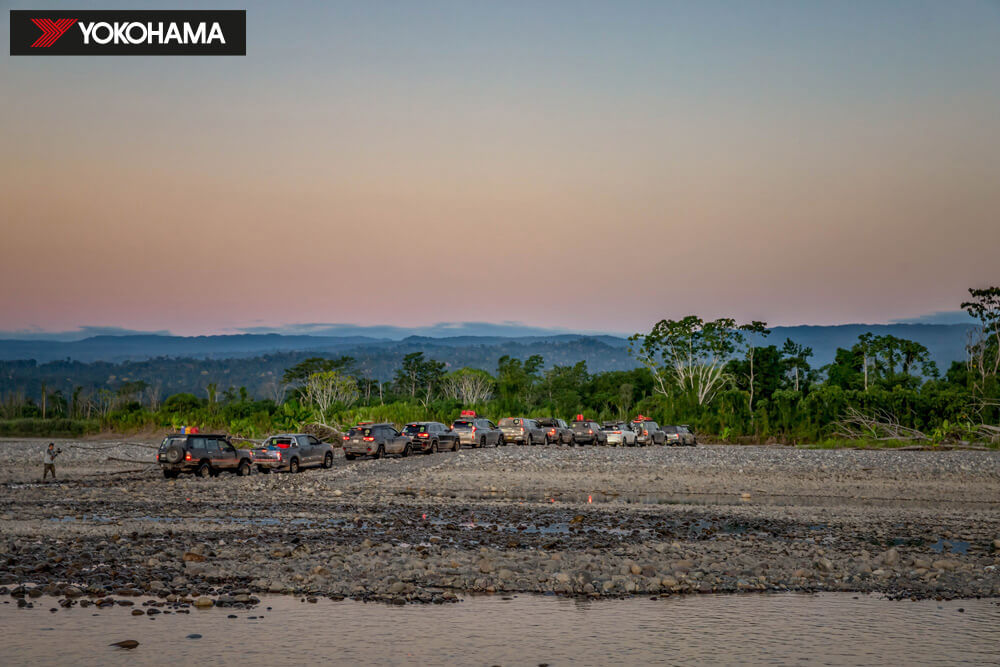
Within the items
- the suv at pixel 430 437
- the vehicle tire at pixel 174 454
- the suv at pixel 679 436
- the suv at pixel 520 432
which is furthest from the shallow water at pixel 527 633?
the suv at pixel 679 436

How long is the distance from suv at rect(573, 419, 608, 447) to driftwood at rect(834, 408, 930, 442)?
48.5 ft

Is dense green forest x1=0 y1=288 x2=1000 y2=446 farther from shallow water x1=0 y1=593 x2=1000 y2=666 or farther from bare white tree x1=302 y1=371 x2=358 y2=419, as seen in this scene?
shallow water x1=0 y1=593 x2=1000 y2=666

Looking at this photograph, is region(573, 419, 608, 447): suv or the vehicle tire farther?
region(573, 419, 608, 447): suv

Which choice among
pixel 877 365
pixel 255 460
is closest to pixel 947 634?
pixel 255 460

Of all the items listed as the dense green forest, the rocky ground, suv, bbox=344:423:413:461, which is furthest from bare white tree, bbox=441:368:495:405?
the rocky ground

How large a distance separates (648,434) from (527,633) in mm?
49187

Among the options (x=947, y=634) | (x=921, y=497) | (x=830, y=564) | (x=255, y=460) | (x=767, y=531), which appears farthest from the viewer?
(x=255, y=460)

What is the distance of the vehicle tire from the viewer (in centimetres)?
3512

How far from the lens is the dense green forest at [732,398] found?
57.9m

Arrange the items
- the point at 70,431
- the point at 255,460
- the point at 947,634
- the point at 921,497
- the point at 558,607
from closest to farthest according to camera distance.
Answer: the point at 947,634
the point at 558,607
the point at 921,497
the point at 255,460
the point at 70,431

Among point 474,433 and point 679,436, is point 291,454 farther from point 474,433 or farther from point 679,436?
point 679,436

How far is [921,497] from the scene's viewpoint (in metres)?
30.7

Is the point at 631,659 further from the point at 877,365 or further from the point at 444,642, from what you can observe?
the point at 877,365

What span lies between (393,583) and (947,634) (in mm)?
7477
